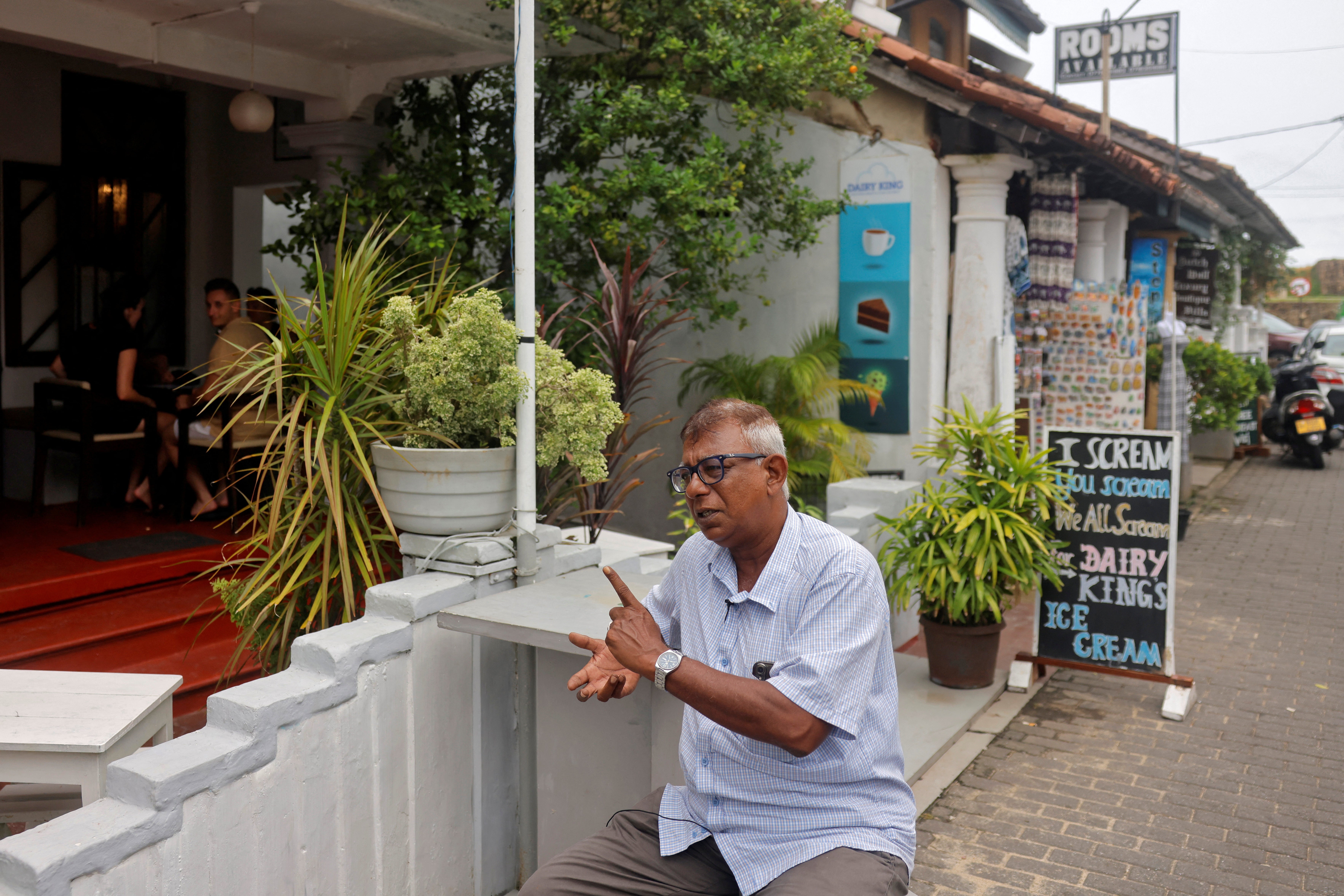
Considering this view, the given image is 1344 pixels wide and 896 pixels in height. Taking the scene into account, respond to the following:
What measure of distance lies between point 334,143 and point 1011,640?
5407 millimetres

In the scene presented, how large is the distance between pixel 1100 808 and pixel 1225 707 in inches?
65.4

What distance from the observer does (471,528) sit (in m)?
3.43

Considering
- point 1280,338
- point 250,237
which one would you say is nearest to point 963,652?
point 250,237

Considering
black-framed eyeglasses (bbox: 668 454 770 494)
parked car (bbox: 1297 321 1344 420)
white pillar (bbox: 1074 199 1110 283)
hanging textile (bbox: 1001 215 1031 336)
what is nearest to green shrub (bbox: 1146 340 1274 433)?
parked car (bbox: 1297 321 1344 420)

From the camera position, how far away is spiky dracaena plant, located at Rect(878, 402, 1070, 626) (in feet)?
17.7

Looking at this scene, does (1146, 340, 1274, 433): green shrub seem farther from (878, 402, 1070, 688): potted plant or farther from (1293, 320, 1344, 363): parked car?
(878, 402, 1070, 688): potted plant

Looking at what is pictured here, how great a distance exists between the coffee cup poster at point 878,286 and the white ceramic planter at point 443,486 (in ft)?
16.0

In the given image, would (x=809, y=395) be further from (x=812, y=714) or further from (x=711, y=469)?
(x=812, y=714)

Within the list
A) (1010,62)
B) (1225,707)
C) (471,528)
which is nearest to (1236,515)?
(1225,707)

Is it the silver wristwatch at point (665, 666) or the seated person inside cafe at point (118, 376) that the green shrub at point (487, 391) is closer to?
the silver wristwatch at point (665, 666)

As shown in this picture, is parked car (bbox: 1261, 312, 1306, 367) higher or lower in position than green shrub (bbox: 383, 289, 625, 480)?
higher

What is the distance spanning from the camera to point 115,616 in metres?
5.00

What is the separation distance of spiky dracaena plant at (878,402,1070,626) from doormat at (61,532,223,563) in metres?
3.82

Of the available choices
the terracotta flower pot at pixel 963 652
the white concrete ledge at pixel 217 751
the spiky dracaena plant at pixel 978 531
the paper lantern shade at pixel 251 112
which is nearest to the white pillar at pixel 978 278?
the spiky dracaena plant at pixel 978 531
